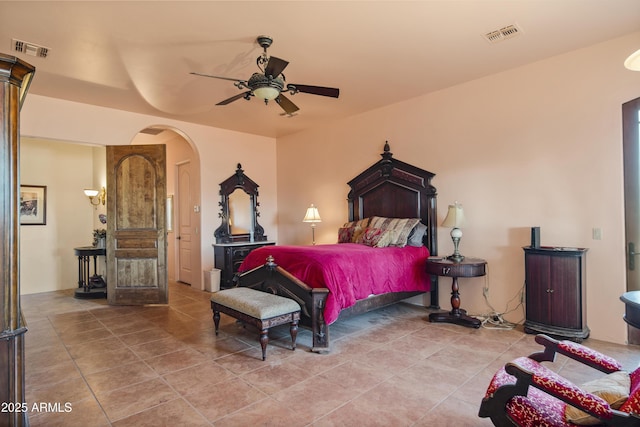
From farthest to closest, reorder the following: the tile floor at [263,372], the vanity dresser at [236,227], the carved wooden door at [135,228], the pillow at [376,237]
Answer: the vanity dresser at [236,227], the carved wooden door at [135,228], the pillow at [376,237], the tile floor at [263,372]

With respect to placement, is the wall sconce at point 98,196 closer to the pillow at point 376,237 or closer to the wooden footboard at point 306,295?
the wooden footboard at point 306,295

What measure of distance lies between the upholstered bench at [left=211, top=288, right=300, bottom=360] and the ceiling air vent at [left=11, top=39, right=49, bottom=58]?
120 inches

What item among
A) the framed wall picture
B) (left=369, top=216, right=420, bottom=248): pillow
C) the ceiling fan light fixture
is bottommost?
(left=369, top=216, right=420, bottom=248): pillow

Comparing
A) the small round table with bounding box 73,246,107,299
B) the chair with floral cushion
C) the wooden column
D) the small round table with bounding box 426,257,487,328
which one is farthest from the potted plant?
the chair with floral cushion

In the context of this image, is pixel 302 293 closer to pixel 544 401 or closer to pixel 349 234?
pixel 349 234

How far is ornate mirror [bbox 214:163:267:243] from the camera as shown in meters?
6.53

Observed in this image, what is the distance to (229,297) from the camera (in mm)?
3619

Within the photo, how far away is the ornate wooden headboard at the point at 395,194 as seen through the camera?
190 inches

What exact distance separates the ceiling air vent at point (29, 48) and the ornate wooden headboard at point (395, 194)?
4227mm

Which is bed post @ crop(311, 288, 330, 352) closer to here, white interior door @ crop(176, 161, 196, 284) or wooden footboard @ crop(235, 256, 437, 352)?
wooden footboard @ crop(235, 256, 437, 352)

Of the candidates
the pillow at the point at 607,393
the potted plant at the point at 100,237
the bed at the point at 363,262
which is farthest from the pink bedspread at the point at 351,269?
the potted plant at the point at 100,237

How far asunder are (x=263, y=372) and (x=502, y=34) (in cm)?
380

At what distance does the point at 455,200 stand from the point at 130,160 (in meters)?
4.89

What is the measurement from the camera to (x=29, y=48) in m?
3.36
